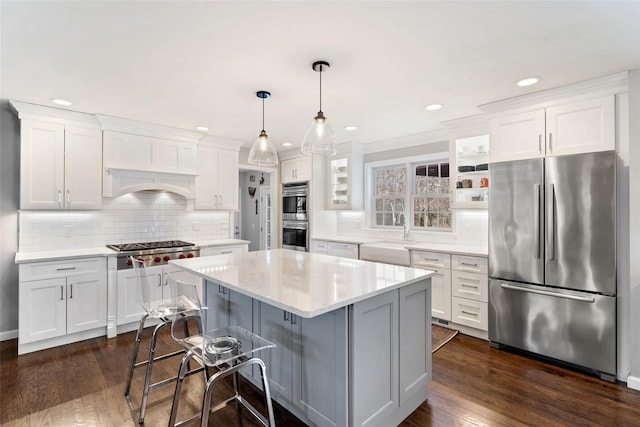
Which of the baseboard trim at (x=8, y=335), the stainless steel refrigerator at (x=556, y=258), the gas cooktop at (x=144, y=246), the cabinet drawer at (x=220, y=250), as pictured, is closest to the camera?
the stainless steel refrigerator at (x=556, y=258)

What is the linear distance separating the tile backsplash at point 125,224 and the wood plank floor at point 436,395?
121 cm

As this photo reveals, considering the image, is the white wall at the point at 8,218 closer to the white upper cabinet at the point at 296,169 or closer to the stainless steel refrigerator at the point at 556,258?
the white upper cabinet at the point at 296,169

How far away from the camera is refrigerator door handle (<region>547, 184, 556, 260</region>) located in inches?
112

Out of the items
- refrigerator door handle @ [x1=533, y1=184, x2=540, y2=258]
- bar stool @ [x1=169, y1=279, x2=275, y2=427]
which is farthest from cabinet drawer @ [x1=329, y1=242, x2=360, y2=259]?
bar stool @ [x1=169, y1=279, x2=275, y2=427]

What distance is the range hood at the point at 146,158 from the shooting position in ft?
12.5

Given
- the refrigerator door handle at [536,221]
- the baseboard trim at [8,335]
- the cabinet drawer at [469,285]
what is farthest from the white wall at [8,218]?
the refrigerator door handle at [536,221]

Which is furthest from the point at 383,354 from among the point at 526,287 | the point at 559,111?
the point at 559,111

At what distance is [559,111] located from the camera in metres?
2.92

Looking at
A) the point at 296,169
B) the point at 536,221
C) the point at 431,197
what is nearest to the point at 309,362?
the point at 536,221

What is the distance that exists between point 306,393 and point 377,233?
3465 millimetres

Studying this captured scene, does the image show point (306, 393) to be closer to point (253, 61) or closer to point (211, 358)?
point (211, 358)

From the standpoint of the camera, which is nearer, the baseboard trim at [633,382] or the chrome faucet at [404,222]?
the baseboard trim at [633,382]

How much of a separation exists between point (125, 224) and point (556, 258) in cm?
478

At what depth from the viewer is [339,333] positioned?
1784 millimetres
